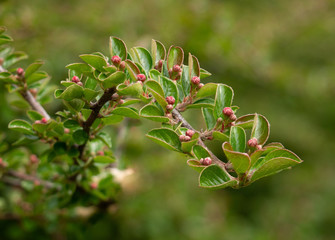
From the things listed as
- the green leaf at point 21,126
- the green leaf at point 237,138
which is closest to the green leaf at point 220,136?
the green leaf at point 237,138

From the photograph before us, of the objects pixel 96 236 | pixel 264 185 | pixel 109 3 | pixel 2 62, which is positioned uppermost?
pixel 2 62

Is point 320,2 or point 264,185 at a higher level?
point 320,2

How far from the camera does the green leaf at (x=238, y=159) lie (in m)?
0.58

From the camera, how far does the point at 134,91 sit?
63cm

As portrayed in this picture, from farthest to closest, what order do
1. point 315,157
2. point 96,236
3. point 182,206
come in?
point 315,157 → point 182,206 → point 96,236

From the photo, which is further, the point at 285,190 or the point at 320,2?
the point at 285,190

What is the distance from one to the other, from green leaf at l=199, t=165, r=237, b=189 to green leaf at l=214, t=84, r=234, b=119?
0.45ft

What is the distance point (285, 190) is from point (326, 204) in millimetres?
489

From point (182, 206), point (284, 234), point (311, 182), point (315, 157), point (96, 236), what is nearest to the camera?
point (96, 236)

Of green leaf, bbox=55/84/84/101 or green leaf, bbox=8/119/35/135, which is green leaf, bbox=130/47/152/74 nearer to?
green leaf, bbox=55/84/84/101

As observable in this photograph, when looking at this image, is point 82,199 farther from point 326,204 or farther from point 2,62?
point 326,204

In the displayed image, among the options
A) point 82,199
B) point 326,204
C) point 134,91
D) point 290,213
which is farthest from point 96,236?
point 326,204

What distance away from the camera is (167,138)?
65 centimetres

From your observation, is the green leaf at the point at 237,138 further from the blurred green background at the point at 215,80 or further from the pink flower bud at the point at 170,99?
the blurred green background at the point at 215,80
